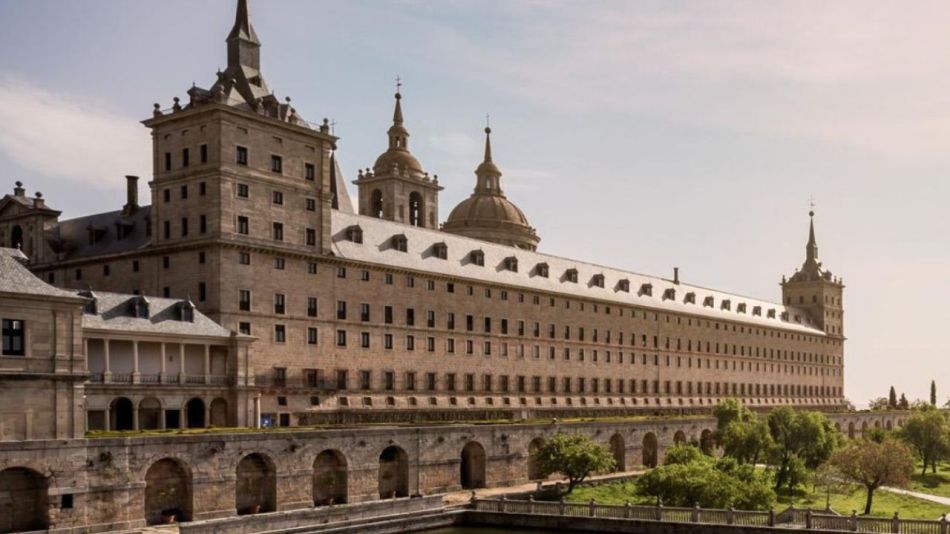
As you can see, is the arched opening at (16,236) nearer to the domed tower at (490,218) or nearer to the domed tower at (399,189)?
the domed tower at (399,189)

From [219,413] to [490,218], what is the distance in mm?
68970

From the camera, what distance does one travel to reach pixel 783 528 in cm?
5475

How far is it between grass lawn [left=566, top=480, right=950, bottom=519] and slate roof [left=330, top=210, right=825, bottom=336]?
2305 cm

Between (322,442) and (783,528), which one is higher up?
(322,442)

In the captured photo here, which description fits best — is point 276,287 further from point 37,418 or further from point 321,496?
point 37,418

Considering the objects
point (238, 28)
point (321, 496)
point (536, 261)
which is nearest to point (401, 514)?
point (321, 496)

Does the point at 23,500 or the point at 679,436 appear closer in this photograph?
the point at 23,500

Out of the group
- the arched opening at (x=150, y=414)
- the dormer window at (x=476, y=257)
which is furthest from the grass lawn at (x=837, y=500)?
the arched opening at (x=150, y=414)

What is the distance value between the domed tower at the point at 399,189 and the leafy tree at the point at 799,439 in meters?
46.5

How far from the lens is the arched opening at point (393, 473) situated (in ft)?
211

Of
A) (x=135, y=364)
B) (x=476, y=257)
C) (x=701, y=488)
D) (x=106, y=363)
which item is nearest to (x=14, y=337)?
(x=106, y=363)

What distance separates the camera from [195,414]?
213ft

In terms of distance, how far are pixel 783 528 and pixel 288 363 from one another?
34196mm

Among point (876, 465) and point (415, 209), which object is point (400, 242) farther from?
point (876, 465)
